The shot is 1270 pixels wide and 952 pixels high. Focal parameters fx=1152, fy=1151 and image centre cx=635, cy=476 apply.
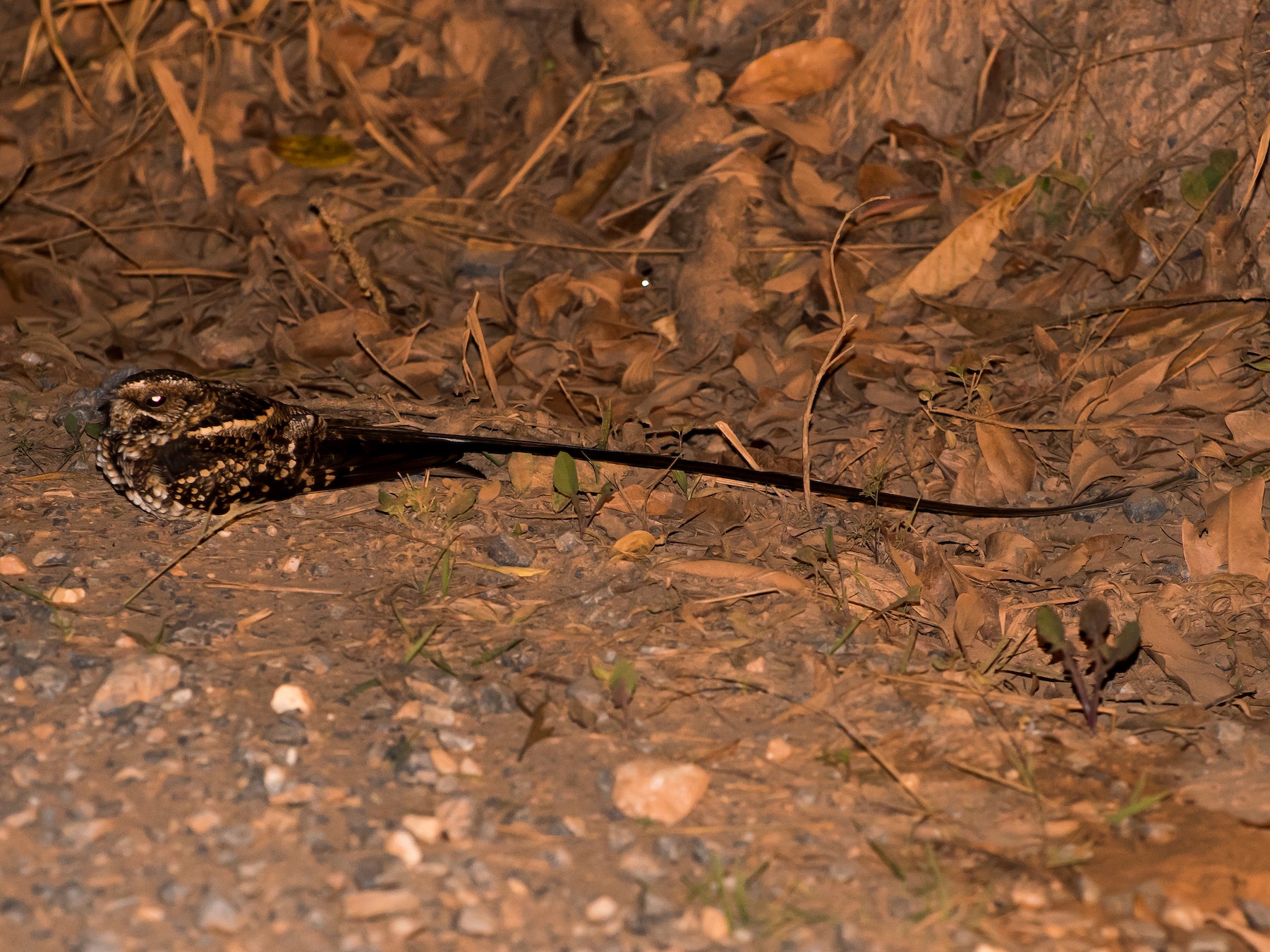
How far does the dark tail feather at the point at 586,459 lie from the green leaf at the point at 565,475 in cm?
9

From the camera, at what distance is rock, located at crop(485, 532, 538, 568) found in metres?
2.56

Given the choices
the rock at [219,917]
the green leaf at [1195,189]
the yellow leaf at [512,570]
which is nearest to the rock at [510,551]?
the yellow leaf at [512,570]

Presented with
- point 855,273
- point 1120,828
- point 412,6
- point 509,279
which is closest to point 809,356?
point 855,273

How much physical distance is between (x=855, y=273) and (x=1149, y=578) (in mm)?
1352

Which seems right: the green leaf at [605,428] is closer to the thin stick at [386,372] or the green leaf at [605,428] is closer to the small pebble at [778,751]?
the thin stick at [386,372]

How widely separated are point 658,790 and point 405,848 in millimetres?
405

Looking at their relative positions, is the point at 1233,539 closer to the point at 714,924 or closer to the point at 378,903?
the point at 714,924

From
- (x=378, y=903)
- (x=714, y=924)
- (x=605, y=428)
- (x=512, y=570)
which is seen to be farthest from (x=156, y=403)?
(x=714, y=924)

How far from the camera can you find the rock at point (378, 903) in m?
1.61

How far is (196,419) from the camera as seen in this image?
8.93 ft

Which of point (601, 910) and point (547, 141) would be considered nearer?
point (601, 910)

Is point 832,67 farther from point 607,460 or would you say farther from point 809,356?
point 607,460

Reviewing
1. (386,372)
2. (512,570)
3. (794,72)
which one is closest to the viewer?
(512,570)

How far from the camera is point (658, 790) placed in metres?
1.85
